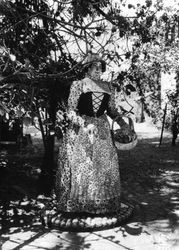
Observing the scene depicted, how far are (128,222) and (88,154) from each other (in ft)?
3.75

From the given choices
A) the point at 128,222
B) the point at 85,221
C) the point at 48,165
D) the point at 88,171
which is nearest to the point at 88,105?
the point at 88,171

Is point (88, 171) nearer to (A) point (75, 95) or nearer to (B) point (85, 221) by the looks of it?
(B) point (85, 221)

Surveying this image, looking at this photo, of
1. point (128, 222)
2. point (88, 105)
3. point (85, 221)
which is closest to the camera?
point (85, 221)

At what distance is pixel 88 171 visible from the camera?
4.95m

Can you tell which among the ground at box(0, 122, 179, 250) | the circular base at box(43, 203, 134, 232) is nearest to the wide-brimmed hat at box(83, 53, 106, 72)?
the circular base at box(43, 203, 134, 232)

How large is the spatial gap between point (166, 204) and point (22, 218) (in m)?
2.37

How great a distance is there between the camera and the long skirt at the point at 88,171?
495 cm

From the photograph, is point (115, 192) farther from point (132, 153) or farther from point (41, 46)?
point (132, 153)

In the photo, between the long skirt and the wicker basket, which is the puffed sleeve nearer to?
the long skirt

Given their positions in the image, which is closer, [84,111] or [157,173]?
[84,111]

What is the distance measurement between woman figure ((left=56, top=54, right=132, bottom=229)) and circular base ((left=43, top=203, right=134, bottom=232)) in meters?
0.08

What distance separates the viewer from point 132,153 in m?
12.2

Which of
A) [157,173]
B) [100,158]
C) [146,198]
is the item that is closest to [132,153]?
[157,173]

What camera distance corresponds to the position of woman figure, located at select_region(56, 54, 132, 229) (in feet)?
16.2
